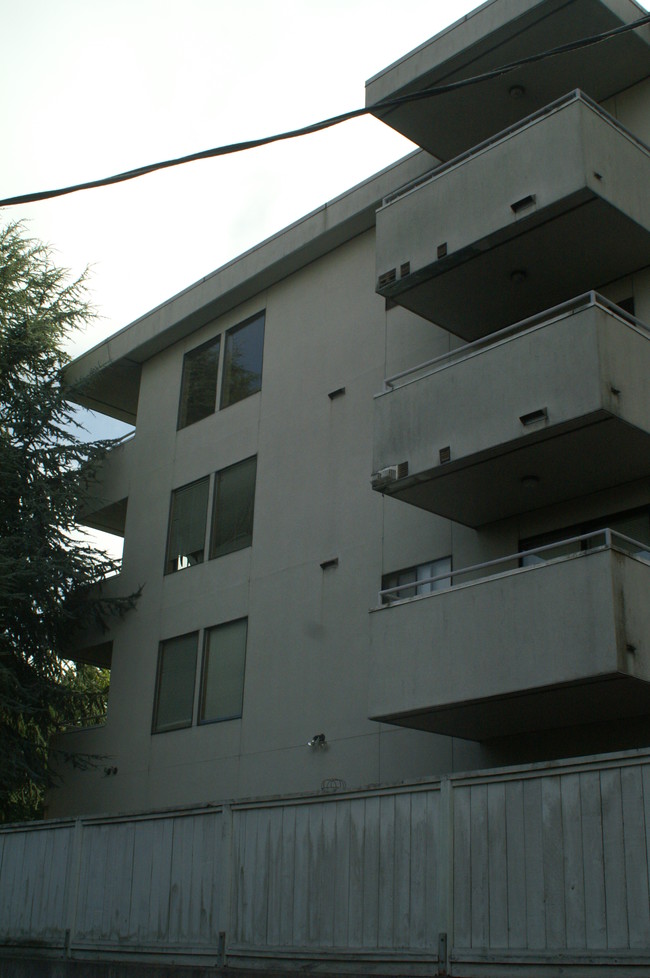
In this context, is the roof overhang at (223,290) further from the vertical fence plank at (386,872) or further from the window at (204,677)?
the vertical fence plank at (386,872)

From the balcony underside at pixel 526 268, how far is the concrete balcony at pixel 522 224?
0.01m

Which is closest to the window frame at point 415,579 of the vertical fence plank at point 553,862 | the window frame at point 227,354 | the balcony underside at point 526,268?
the balcony underside at point 526,268

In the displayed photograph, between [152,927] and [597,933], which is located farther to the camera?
[152,927]

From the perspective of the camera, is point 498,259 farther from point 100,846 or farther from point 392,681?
point 100,846

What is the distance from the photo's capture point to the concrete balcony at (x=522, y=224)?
14133mm

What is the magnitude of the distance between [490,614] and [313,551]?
5456mm

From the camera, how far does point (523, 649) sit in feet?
41.3

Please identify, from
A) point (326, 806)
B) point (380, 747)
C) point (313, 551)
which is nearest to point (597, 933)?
point (326, 806)

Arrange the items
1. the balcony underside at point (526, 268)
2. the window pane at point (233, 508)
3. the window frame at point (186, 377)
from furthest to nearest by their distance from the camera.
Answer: the window frame at point (186, 377), the window pane at point (233, 508), the balcony underside at point (526, 268)

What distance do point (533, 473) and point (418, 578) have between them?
2.76m

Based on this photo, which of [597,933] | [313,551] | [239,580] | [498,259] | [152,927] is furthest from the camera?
[239,580]

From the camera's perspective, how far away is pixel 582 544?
47.3ft

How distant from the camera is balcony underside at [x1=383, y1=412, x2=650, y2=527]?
43.7 ft

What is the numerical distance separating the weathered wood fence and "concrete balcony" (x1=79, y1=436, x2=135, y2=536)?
11145mm
